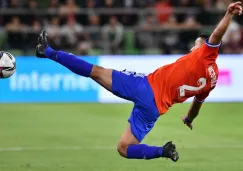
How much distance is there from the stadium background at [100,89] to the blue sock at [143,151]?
3.93ft

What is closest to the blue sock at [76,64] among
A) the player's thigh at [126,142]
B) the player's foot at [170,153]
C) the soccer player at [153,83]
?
the soccer player at [153,83]

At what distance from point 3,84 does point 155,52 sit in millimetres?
4844

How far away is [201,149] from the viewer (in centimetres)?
1113

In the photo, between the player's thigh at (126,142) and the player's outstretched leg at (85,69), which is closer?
the player's thigh at (126,142)

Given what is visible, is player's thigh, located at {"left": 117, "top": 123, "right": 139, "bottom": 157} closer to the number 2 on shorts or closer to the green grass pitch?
the number 2 on shorts

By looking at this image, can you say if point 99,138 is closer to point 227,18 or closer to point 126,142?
point 126,142

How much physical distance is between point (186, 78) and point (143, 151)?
106 centimetres

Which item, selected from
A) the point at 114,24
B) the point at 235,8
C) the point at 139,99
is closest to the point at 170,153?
the point at 139,99

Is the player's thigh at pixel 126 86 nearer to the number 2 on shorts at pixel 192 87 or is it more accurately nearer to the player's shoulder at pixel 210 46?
the number 2 on shorts at pixel 192 87

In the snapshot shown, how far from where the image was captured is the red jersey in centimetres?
845

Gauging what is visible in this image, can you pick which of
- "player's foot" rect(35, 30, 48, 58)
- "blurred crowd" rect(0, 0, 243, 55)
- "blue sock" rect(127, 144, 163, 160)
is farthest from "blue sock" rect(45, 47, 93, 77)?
"blurred crowd" rect(0, 0, 243, 55)

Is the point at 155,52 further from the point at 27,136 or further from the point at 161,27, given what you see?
the point at 27,136

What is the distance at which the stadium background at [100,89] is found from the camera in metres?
10.6

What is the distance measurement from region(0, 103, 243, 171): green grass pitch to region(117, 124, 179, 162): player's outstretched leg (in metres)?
1.07
